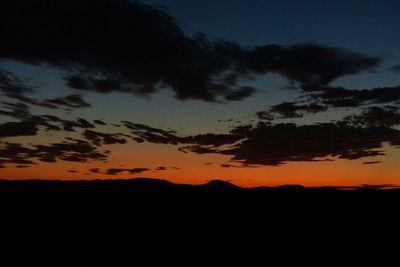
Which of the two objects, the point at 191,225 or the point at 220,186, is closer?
the point at 191,225

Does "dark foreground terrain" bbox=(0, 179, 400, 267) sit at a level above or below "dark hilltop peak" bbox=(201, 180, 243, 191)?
below

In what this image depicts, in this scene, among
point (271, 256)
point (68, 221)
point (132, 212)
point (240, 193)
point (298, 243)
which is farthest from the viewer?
point (240, 193)

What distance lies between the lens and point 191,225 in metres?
56.5

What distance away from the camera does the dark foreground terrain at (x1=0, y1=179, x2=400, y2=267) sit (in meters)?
41.7

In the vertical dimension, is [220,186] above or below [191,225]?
above

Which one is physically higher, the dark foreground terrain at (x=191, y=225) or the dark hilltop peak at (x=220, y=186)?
the dark hilltop peak at (x=220, y=186)

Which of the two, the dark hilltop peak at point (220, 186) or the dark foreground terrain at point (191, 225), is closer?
the dark foreground terrain at point (191, 225)

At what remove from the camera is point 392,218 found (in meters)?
64.6

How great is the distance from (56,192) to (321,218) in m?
40.0

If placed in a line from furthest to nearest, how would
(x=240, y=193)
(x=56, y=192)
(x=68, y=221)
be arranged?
1. (x=240, y=193)
2. (x=56, y=192)
3. (x=68, y=221)

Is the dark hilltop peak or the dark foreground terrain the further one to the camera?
the dark hilltop peak

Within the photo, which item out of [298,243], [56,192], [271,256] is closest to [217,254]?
[271,256]

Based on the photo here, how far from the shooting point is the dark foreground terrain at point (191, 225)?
41688 millimetres

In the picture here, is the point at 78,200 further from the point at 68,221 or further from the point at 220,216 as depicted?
the point at 220,216
